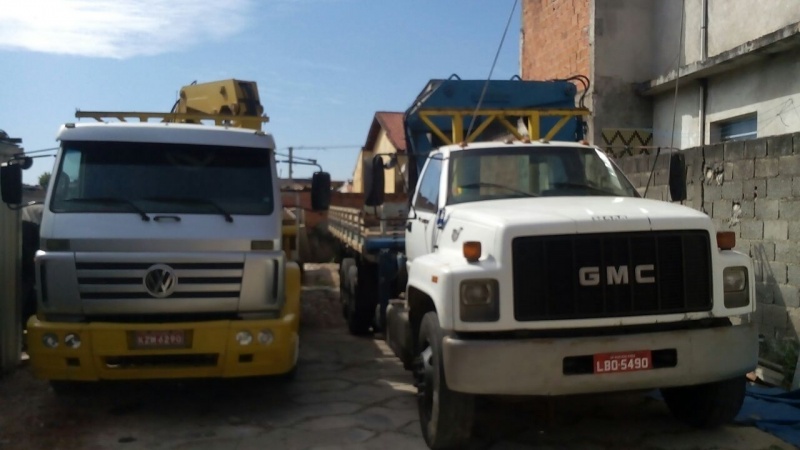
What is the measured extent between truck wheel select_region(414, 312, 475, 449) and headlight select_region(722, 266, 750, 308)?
1764 mm

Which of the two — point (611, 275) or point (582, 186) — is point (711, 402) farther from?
point (582, 186)

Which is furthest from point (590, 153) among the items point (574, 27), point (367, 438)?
point (574, 27)

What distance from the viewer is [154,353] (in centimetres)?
543

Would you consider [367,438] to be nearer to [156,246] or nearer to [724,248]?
[156,246]

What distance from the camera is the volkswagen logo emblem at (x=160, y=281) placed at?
5465 millimetres

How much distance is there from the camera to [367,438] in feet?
17.4

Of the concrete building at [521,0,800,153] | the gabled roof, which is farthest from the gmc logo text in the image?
the gabled roof

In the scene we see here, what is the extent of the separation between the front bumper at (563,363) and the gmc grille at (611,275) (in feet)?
0.59

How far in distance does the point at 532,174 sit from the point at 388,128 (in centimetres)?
2618

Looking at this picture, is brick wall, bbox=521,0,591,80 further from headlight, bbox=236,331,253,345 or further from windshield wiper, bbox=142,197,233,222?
headlight, bbox=236,331,253,345

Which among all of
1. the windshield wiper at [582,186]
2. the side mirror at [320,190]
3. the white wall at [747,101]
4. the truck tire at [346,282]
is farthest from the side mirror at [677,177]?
the white wall at [747,101]

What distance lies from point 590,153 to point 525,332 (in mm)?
2168

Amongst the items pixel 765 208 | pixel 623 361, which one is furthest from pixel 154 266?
pixel 765 208

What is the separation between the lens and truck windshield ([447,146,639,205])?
571 centimetres
